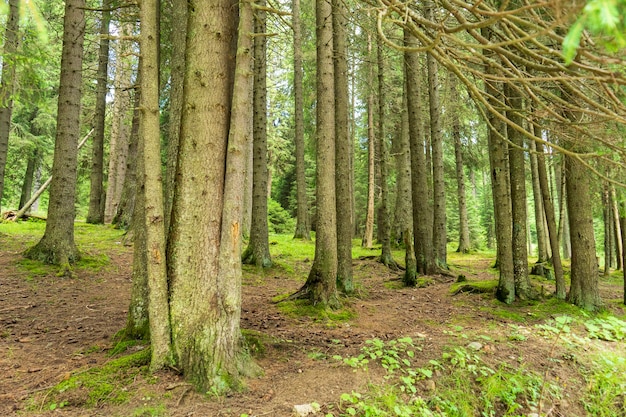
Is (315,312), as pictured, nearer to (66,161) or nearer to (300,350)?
(300,350)

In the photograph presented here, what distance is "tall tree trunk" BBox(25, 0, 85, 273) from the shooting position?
6.20 m

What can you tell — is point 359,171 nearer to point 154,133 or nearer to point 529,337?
point 529,337

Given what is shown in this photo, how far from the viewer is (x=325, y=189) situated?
17.3 feet

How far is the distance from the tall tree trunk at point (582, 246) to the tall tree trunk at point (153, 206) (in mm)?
5743

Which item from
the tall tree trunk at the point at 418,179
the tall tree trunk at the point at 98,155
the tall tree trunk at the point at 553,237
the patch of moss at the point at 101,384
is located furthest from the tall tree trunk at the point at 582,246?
the tall tree trunk at the point at 98,155

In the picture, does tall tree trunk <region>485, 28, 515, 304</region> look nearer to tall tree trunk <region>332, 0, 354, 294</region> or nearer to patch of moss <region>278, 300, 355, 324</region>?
tall tree trunk <region>332, 0, 354, 294</region>

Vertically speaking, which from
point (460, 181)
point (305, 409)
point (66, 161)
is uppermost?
point (460, 181)

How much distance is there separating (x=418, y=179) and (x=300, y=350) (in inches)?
222

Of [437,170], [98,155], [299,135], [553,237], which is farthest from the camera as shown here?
[299,135]

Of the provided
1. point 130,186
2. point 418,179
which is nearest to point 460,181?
point 418,179

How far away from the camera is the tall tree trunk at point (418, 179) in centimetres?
814

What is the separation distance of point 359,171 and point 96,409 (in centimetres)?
2130

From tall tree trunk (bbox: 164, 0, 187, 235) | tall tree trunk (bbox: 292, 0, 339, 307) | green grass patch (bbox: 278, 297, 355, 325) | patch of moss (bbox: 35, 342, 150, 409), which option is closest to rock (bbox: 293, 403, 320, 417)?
patch of moss (bbox: 35, 342, 150, 409)

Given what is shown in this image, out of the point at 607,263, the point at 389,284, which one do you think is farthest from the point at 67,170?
the point at 607,263
